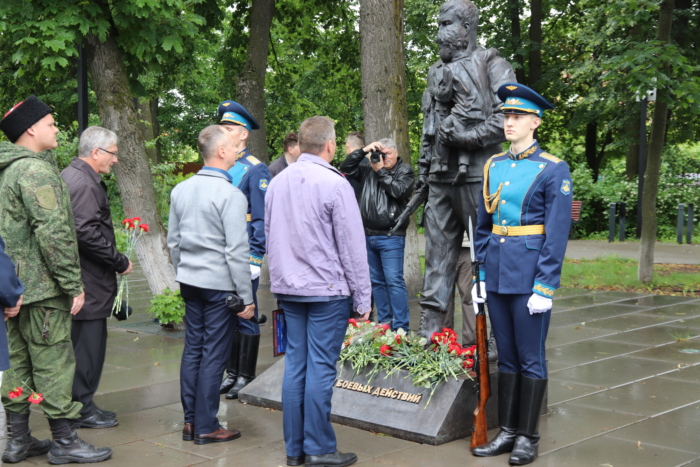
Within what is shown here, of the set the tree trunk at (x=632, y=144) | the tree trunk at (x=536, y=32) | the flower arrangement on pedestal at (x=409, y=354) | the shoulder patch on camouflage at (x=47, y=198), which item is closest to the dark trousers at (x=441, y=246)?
the flower arrangement on pedestal at (x=409, y=354)

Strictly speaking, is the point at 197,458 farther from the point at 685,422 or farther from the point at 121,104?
the point at 121,104

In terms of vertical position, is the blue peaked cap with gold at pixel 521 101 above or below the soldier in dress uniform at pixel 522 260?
above

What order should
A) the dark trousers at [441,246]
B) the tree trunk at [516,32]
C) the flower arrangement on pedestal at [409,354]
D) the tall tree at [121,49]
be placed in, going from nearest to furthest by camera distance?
the flower arrangement on pedestal at [409,354]
the dark trousers at [441,246]
the tall tree at [121,49]
the tree trunk at [516,32]

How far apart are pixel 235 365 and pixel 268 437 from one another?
1.35m

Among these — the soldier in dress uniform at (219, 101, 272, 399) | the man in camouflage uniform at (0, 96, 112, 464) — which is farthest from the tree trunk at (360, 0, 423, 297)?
the man in camouflage uniform at (0, 96, 112, 464)

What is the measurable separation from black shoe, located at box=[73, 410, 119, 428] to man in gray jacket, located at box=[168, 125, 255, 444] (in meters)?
0.68

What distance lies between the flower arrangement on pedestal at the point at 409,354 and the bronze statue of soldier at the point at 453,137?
0.74 feet

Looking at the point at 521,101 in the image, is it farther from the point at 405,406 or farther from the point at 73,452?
the point at 73,452

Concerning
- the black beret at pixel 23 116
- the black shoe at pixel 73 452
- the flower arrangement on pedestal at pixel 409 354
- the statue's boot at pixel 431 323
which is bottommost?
the black shoe at pixel 73 452

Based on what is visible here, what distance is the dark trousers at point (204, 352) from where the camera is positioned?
16.6ft

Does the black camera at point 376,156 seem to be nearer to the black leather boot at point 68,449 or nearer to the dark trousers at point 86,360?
the dark trousers at point 86,360

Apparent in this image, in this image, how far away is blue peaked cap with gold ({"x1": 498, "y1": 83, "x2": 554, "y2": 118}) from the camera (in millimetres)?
4719

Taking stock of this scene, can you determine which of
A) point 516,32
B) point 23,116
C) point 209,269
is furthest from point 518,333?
point 516,32

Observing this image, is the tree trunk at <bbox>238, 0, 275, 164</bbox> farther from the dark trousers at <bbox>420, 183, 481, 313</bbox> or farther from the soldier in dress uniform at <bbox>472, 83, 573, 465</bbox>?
the soldier in dress uniform at <bbox>472, 83, 573, 465</bbox>
